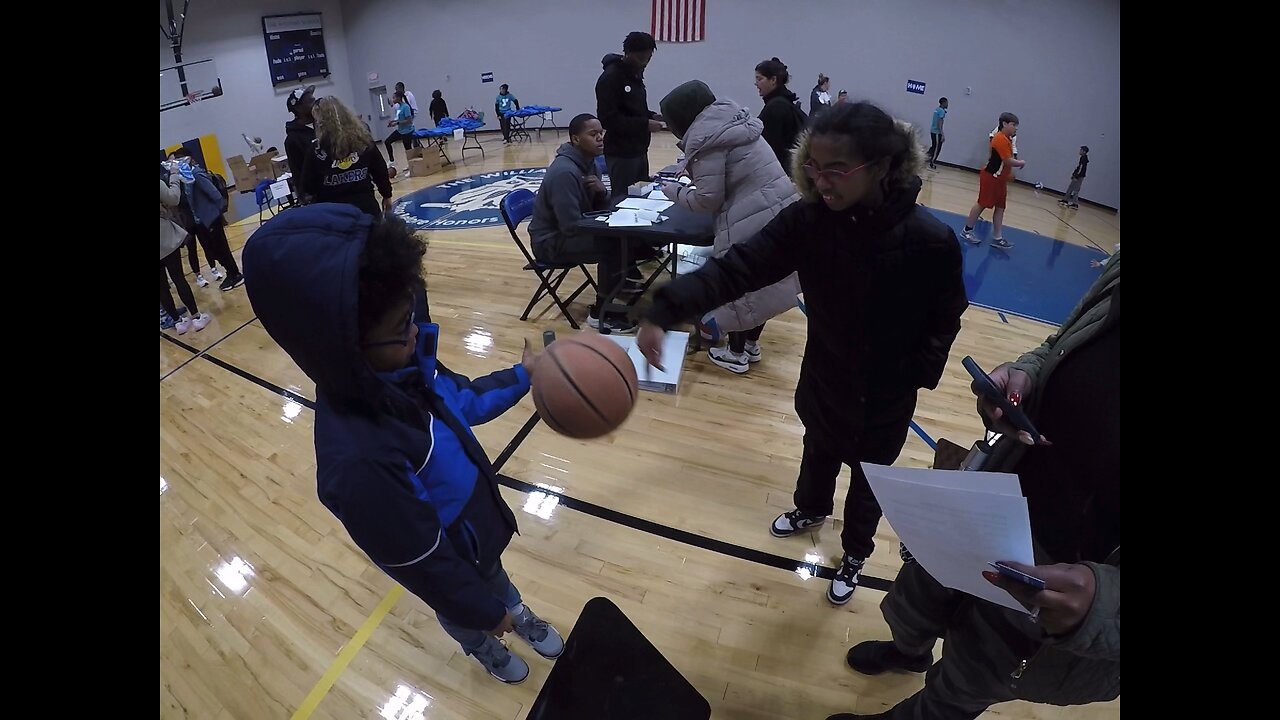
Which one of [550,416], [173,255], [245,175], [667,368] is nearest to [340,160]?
[173,255]

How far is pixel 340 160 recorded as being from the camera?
424cm

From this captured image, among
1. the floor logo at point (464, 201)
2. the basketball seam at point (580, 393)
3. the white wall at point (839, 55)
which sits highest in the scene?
the white wall at point (839, 55)

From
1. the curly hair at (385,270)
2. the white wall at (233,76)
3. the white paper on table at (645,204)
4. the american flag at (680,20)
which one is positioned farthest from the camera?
the american flag at (680,20)

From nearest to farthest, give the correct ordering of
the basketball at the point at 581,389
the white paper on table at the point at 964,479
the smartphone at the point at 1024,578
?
the smartphone at the point at 1024,578 < the white paper on table at the point at 964,479 < the basketball at the point at 581,389

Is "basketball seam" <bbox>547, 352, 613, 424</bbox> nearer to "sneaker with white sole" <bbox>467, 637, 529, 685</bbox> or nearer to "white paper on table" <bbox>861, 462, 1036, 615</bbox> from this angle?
"white paper on table" <bbox>861, 462, 1036, 615</bbox>

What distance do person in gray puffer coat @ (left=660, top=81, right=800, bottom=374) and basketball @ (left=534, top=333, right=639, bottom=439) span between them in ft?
5.37

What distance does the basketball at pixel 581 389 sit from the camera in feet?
5.97

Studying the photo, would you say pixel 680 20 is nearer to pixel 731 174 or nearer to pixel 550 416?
pixel 731 174

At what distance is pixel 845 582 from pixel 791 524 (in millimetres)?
405

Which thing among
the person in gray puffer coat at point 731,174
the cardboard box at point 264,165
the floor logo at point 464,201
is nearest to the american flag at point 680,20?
the floor logo at point 464,201

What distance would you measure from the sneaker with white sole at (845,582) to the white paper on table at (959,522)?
123cm

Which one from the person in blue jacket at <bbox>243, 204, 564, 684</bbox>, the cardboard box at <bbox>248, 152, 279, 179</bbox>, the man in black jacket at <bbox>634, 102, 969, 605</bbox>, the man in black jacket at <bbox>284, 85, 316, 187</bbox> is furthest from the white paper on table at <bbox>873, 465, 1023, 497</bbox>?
the cardboard box at <bbox>248, 152, 279, 179</bbox>

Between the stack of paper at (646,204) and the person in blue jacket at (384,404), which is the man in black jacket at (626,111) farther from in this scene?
the person in blue jacket at (384,404)
